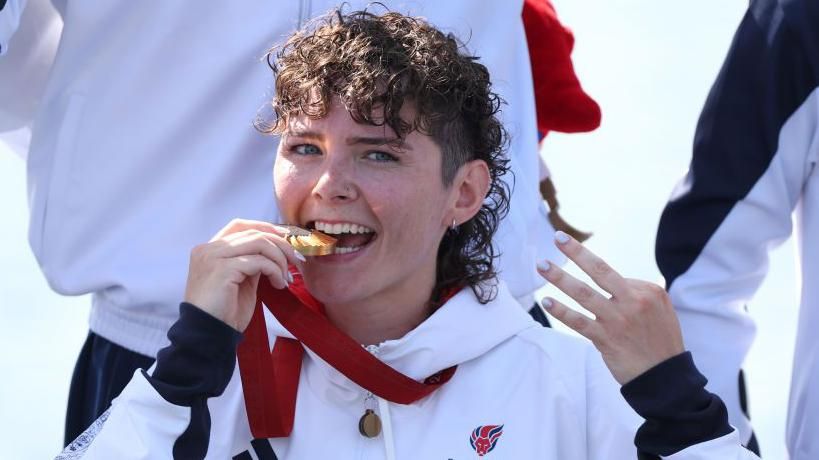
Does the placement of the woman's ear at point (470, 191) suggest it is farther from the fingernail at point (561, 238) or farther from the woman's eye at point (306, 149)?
the fingernail at point (561, 238)

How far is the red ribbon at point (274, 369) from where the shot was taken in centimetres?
276

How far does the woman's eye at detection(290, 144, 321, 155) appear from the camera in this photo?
2.85 metres

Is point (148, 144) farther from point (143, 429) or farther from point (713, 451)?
point (713, 451)

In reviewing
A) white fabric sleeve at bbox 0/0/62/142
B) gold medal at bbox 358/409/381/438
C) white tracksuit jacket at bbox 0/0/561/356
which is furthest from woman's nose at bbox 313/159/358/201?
white fabric sleeve at bbox 0/0/62/142

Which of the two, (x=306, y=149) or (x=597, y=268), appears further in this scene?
(x=306, y=149)

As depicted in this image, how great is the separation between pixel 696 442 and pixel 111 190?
1410mm

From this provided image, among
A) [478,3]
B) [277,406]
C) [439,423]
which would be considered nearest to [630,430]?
[439,423]

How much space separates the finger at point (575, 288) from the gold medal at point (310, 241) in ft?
1.35

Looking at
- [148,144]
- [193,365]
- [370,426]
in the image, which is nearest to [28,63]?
[148,144]

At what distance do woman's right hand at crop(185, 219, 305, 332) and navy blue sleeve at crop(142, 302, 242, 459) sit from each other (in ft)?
0.08

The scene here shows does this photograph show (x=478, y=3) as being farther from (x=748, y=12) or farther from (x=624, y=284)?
(x=624, y=284)

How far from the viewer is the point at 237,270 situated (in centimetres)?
268

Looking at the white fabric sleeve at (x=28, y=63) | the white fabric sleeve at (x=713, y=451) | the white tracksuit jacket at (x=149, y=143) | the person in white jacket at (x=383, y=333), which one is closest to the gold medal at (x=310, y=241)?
the person in white jacket at (x=383, y=333)

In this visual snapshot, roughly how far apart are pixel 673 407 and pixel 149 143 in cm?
133
